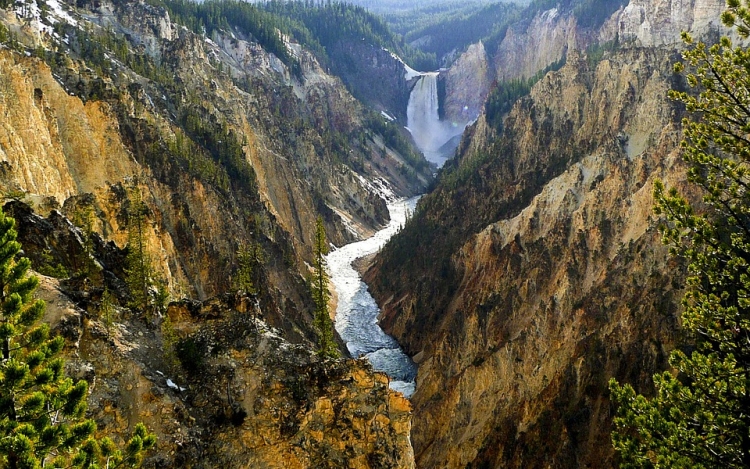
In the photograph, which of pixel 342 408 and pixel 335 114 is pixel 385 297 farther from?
pixel 335 114

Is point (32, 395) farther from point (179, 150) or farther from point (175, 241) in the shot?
point (179, 150)

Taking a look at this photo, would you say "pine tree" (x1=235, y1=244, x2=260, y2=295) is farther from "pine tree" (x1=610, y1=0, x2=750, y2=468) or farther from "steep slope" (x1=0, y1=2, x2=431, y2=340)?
"pine tree" (x1=610, y1=0, x2=750, y2=468)

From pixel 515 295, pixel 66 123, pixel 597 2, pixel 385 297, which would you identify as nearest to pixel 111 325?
pixel 66 123

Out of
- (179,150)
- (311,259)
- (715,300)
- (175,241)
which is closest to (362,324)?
(311,259)

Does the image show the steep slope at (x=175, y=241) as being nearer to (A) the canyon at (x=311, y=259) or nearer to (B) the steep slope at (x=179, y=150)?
(A) the canyon at (x=311, y=259)

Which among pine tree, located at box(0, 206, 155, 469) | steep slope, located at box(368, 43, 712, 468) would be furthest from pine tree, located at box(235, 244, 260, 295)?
pine tree, located at box(0, 206, 155, 469)
